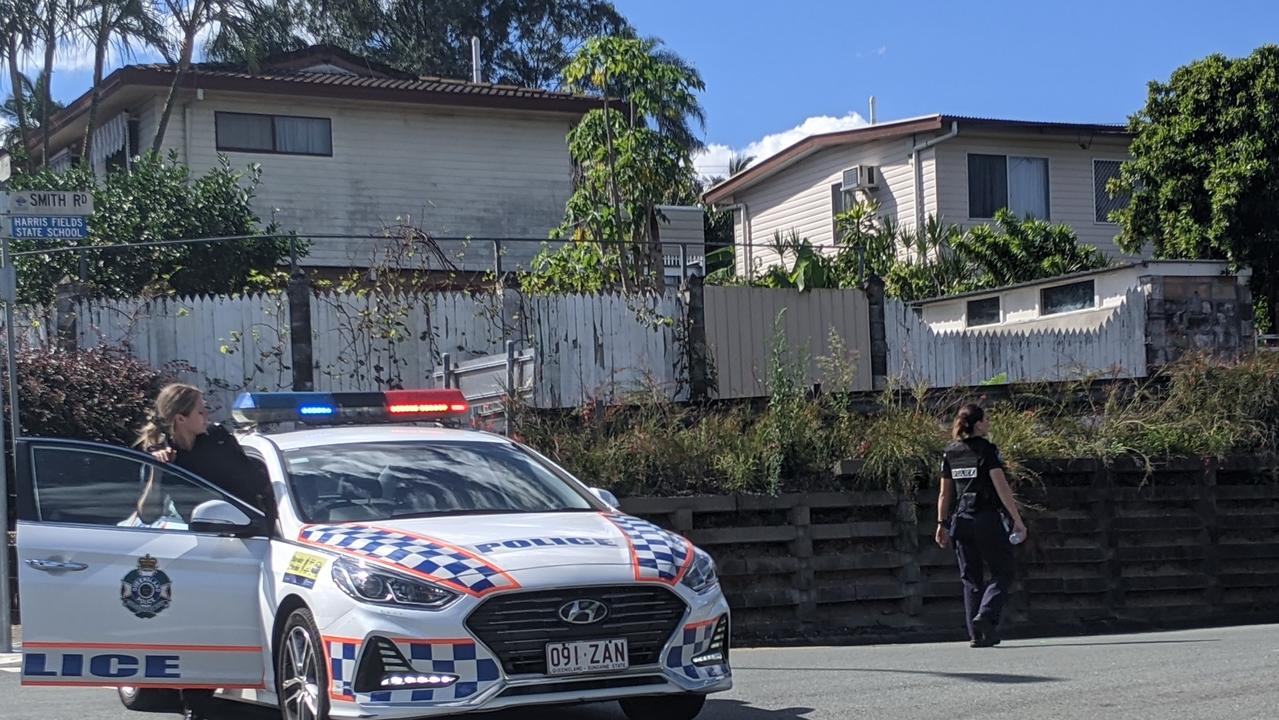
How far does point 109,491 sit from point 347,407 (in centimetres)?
191

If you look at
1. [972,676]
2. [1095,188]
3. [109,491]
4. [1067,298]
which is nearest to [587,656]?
[109,491]

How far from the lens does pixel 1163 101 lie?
26469 mm

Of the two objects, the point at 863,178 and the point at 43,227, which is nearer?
the point at 43,227

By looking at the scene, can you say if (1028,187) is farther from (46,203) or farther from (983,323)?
(46,203)

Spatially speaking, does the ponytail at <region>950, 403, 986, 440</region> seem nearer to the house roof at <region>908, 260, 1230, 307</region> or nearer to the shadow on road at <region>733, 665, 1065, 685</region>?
the shadow on road at <region>733, 665, 1065, 685</region>

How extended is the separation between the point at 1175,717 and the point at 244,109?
22.0 meters

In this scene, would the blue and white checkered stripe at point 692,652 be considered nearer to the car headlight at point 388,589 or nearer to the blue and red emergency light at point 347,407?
the car headlight at point 388,589

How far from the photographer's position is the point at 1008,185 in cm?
2958

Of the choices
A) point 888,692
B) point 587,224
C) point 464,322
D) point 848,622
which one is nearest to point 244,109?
point 587,224

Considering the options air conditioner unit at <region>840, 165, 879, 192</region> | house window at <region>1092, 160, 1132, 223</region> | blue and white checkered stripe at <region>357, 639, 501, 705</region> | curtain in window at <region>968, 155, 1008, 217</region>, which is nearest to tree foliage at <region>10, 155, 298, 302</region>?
air conditioner unit at <region>840, 165, 879, 192</region>

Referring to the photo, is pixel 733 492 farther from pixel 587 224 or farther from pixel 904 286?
pixel 904 286

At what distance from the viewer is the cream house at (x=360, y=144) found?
2586 cm

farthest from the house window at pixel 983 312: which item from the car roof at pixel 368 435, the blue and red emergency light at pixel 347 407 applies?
the car roof at pixel 368 435

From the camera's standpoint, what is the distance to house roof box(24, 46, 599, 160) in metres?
25.4
